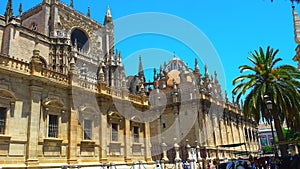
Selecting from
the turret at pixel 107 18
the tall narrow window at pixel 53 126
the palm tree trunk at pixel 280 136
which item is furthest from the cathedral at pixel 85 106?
the palm tree trunk at pixel 280 136

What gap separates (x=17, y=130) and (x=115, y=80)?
93.2ft

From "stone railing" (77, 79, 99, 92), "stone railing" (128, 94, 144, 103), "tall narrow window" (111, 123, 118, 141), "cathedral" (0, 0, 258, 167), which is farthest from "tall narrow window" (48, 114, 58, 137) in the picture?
"stone railing" (128, 94, 144, 103)

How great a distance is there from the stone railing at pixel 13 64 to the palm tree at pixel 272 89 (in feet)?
51.4

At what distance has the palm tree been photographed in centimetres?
1983

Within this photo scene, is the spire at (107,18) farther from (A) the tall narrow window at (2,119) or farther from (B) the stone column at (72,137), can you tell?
(A) the tall narrow window at (2,119)

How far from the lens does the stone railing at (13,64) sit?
14027 millimetres

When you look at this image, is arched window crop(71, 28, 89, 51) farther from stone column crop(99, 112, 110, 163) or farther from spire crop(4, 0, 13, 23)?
stone column crop(99, 112, 110, 163)

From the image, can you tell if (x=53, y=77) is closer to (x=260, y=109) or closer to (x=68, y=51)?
(x=260, y=109)

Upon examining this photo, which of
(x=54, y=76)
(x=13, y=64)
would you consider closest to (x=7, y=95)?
(x=13, y=64)

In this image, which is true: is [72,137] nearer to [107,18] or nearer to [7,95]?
[7,95]

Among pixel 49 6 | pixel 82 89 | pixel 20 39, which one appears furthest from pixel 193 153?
pixel 49 6

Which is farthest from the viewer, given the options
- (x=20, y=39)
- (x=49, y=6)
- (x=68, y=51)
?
(x=49, y=6)

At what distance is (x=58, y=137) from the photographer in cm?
1617

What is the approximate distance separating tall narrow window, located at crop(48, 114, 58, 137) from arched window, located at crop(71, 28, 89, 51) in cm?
2785
